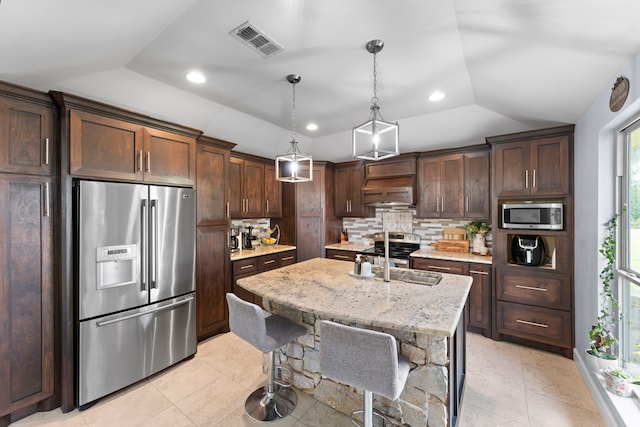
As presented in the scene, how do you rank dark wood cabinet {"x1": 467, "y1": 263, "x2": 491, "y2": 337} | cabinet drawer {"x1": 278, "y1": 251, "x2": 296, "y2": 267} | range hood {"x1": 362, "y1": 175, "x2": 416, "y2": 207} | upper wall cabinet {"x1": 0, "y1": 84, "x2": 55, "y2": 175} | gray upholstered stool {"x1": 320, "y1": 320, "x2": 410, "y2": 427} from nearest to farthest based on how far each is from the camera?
gray upholstered stool {"x1": 320, "y1": 320, "x2": 410, "y2": 427}, upper wall cabinet {"x1": 0, "y1": 84, "x2": 55, "y2": 175}, dark wood cabinet {"x1": 467, "y1": 263, "x2": 491, "y2": 337}, range hood {"x1": 362, "y1": 175, "x2": 416, "y2": 207}, cabinet drawer {"x1": 278, "y1": 251, "x2": 296, "y2": 267}

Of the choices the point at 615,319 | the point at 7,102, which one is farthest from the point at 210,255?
the point at 615,319

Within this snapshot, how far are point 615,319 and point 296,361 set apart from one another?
8.12ft

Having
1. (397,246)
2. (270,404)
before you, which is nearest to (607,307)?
(397,246)

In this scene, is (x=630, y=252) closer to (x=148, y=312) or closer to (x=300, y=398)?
(x=300, y=398)

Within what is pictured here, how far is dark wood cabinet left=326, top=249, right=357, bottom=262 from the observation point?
4357 mm

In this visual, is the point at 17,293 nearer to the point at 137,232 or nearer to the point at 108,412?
the point at 137,232

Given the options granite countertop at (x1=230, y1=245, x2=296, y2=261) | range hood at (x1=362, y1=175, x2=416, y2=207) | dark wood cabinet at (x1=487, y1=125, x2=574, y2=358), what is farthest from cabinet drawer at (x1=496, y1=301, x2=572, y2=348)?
granite countertop at (x1=230, y1=245, x2=296, y2=261)

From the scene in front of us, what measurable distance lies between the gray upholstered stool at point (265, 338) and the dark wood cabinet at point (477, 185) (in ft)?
9.31

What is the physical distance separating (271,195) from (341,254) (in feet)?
Answer: 4.94

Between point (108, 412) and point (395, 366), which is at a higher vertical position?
point (395, 366)

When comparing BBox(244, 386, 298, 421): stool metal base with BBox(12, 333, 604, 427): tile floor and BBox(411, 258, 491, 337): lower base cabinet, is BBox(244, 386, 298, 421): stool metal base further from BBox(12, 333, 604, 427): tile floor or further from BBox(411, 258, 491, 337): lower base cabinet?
BBox(411, 258, 491, 337): lower base cabinet

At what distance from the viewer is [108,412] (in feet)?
6.86

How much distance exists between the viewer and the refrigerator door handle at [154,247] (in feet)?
8.05

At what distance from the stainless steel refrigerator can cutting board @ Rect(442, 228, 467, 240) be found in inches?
136
